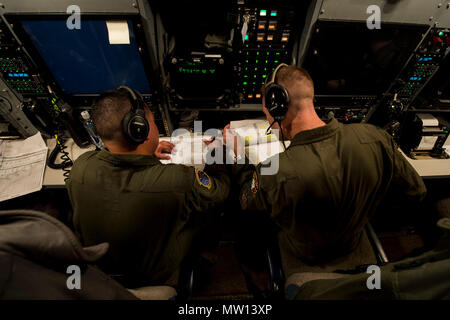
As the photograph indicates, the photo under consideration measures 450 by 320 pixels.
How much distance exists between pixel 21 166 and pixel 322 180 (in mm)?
1770

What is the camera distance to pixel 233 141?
1314 millimetres

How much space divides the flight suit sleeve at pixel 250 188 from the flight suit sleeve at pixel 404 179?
62 cm

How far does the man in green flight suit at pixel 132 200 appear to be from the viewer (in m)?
0.86

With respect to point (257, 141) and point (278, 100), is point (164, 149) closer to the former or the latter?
point (257, 141)

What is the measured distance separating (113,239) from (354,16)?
1525 mm

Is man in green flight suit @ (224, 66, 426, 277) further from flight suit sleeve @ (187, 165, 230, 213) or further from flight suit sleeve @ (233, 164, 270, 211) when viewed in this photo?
flight suit sleeve @ (187, 165, 230, 213)

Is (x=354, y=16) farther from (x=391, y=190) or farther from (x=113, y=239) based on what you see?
(x=113, y=239)

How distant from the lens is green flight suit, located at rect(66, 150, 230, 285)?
86 centimetres

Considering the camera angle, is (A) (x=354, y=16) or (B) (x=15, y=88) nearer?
(A) (x=354, y=16)

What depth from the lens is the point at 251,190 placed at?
1038 millimetres

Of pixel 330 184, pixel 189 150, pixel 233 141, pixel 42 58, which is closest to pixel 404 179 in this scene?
pixel 330 184

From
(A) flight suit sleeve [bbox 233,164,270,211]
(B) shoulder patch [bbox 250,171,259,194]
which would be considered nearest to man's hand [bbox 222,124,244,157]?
(A) flight suit sleeve [bbox 233,164,270,211]

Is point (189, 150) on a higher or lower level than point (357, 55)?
lower
